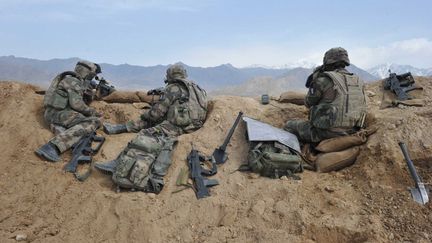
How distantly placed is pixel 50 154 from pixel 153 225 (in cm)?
261

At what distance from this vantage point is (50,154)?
659cm

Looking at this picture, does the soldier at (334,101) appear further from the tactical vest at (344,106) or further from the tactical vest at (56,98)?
the tactical vest at (56,98)

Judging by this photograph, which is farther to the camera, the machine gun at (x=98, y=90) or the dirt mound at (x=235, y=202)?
the machine gun at (x=98, y=90)

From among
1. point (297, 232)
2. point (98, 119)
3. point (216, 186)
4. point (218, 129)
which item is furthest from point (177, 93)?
point (297, 232)

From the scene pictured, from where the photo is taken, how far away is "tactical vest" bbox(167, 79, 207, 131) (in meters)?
7.13

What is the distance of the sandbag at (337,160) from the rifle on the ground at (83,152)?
11.7 feet

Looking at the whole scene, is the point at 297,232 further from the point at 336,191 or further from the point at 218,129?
the point at 218,129

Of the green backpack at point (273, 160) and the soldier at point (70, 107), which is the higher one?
the soldier at point (70, 107)

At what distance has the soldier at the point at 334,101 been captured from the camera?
610 centimetres

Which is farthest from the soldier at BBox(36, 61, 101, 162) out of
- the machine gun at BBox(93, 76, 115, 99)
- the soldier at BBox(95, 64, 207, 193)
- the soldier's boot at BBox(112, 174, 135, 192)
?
the soldier's boot at BBox(112, 174, 135, 192)

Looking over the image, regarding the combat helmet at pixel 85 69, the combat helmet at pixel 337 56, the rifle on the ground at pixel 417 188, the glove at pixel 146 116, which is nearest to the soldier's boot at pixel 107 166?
the glove at pixel 146 116

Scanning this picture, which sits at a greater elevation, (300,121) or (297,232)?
(300,121)

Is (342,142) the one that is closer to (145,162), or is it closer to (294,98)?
(294,98)

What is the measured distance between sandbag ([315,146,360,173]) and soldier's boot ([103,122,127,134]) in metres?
3.58
